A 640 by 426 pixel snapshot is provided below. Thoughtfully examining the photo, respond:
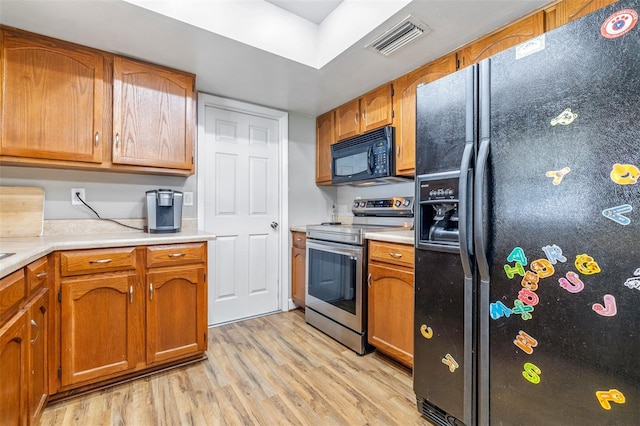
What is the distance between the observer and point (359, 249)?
2.20 metres

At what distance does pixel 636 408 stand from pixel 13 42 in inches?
126

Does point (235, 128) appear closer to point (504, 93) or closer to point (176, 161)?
point (176, 161)

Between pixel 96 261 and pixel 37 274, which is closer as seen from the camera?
pixel 37 274

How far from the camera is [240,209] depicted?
9.56ft

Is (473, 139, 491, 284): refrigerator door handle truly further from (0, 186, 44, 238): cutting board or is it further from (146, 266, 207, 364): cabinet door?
(0, 186, 44, 238): cutting board

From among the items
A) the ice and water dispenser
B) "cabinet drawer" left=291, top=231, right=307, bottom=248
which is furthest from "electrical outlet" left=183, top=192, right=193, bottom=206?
the ice and water dispenser

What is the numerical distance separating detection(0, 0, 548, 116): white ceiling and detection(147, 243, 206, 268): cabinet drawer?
4.16 ft

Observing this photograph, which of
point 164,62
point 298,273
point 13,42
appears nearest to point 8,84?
point 13,42

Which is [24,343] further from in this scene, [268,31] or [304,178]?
[304,178]

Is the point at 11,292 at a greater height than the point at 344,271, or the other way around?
the point at 11,292

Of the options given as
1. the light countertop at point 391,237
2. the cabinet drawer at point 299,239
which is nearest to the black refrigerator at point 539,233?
the light countertop at point 391,237

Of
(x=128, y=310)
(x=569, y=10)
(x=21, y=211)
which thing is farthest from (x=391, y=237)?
(x=21, y=211)

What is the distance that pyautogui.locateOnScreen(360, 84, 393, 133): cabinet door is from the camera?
245 centimetres

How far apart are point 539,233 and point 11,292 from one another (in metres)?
1.90
